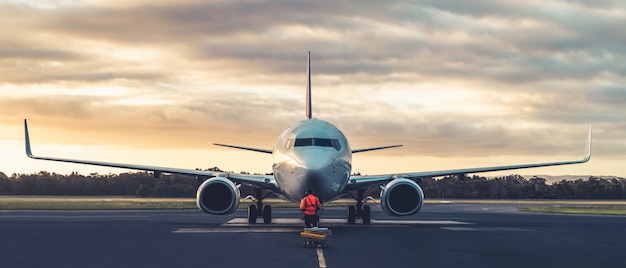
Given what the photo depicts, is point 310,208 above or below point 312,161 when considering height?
below

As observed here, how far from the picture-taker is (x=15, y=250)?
16719mm

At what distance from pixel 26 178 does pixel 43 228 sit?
43773 millimetres

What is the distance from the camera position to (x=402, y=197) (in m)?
27.5

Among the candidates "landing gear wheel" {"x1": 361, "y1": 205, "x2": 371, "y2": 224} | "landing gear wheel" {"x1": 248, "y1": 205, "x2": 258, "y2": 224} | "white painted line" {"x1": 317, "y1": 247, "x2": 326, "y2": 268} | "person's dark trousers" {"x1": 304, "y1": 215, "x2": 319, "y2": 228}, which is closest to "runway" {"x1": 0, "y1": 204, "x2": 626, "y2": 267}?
"white painted line" {"x1": 317, "y1": 247, "x2": 326, "y2": 268}

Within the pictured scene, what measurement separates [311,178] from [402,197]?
4.86 meters

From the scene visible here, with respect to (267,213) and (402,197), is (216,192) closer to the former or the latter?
(267,213)

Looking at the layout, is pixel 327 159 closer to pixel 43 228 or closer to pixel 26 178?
pixel 43 228

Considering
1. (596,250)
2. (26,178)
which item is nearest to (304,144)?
(596,250)

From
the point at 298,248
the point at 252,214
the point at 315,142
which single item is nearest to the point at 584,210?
the point at 252,214

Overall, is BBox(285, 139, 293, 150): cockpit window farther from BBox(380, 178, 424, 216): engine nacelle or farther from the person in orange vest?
the person in orange vest

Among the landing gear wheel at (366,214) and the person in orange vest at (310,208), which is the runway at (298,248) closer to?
the person in orange vest at (310,208)

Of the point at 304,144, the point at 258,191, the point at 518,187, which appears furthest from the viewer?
the point at 518,187

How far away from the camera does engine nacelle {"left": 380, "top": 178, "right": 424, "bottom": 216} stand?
26719 millimetres

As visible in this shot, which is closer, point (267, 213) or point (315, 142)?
point (315, 142)
